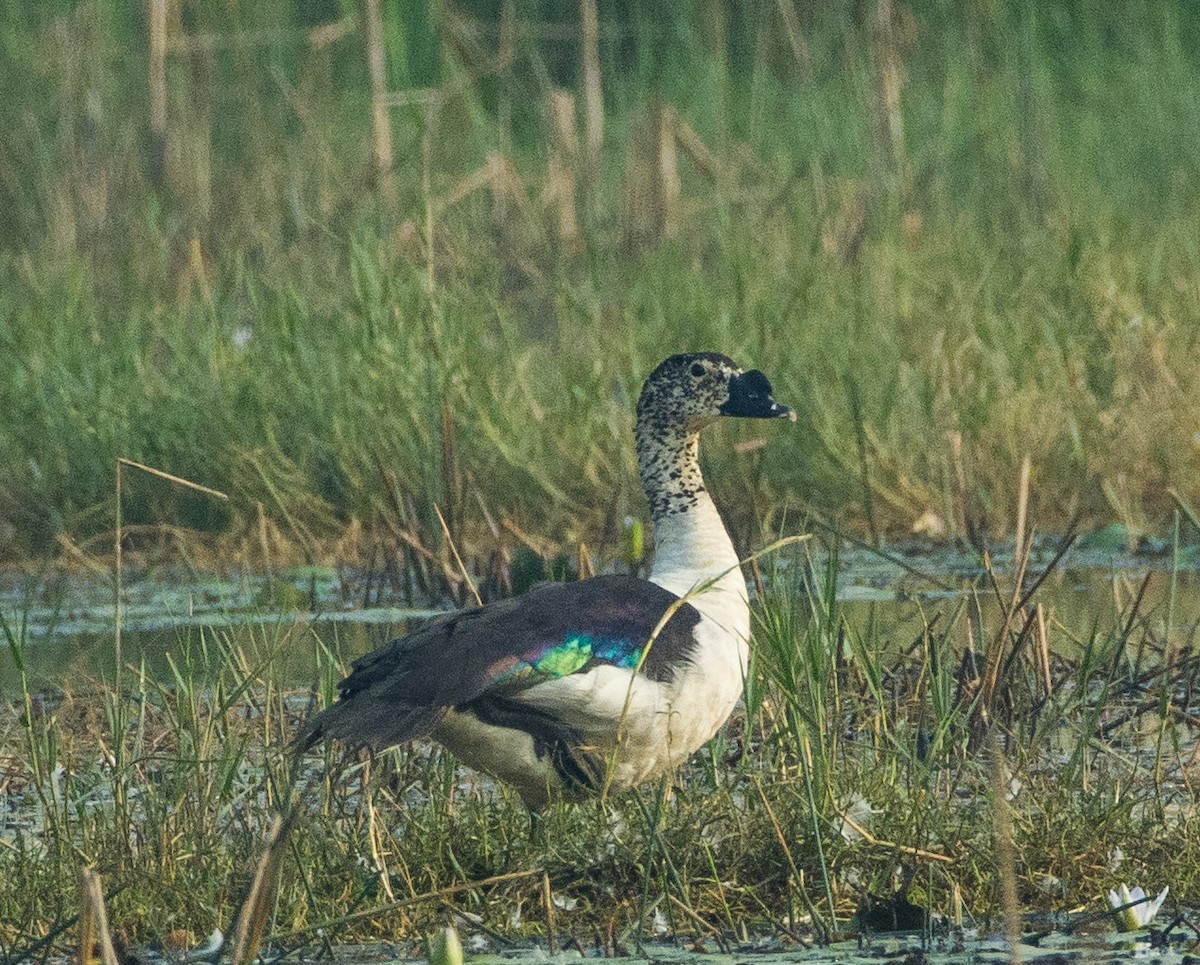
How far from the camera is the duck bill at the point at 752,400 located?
16.6ft

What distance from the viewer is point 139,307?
27.7 feet

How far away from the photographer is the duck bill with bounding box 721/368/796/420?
507cm

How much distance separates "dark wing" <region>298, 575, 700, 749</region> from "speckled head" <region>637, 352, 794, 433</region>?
2.45 ft

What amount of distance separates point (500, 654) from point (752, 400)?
1194 mm

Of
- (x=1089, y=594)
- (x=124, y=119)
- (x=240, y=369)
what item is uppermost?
(x=124, y=119)

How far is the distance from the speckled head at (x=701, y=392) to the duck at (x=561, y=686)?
1.95ft

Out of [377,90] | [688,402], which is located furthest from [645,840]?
[377,90]

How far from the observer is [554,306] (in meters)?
8.97

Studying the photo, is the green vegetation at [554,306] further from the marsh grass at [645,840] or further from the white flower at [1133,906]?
the white flower at [1133,906]

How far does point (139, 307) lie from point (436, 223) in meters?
1.31

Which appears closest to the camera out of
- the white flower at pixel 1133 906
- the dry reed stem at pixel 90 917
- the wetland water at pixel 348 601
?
the dry reed stem at pixel 90 917

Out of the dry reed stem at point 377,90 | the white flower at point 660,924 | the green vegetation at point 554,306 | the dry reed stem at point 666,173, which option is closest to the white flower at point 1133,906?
the white flower at point 660,924

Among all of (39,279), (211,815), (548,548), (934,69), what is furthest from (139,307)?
(934,69)

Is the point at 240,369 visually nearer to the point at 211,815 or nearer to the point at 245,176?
the point at 245,176
